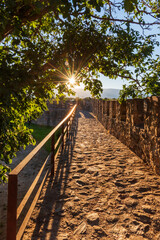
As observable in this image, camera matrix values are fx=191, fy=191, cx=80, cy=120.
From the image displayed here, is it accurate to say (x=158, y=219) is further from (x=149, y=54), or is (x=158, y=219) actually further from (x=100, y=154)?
(x=149, y=54)

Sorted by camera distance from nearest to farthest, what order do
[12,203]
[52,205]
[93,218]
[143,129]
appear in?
1. [12,203]
2. [93,218]
3. [52,205]
4. [143,129]

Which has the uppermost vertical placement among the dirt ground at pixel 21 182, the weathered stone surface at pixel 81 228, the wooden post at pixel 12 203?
the wooden post at pixel 12 203

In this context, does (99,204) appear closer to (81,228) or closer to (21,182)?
(81,228)

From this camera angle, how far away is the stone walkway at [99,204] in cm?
277

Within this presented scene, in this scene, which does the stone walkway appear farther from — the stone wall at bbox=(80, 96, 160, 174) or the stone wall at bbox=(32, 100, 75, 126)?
the stone wall at bbox=(32, 100, 75, 126)

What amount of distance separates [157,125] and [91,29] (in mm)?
3273

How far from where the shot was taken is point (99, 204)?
11.7ft

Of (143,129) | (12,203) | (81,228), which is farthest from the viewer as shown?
(143,129)

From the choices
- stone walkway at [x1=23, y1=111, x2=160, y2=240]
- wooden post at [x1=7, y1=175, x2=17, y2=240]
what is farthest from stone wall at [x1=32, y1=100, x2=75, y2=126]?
wooden post at [x1=7, y1=175, x2=17, y2=240]

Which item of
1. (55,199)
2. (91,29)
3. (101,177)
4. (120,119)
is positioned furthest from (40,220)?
(120,119)

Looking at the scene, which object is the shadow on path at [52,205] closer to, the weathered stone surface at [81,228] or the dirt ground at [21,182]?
the weathered stone surface at [81,228]

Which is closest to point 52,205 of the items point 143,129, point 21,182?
point 143,129

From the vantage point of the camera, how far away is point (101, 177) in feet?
16.1

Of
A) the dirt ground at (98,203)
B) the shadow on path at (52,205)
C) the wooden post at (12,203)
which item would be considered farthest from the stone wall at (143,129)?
the wooden post at (12,203)
